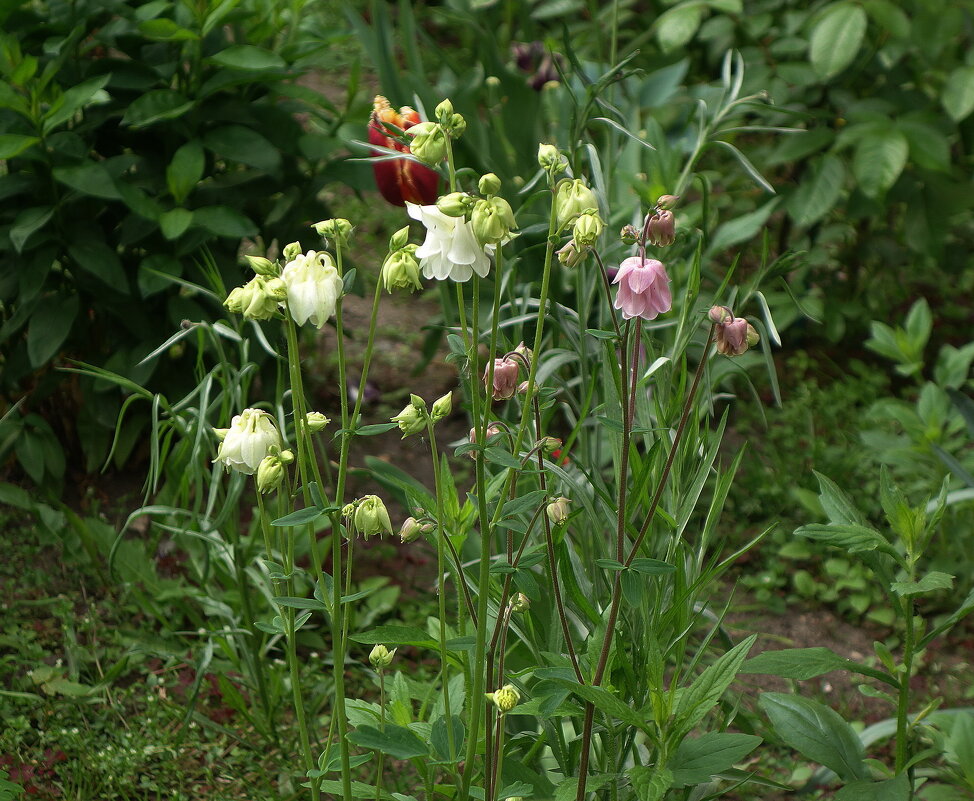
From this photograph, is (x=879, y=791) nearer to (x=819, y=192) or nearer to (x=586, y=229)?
(x=586, y=229)

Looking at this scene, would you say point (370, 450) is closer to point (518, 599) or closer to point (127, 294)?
point (127, 294)

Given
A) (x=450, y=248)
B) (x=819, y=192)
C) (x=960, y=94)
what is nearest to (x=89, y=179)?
(x=450, y=248)

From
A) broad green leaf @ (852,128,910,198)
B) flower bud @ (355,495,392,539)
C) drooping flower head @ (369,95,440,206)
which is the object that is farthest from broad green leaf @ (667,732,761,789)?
broad green leaf @ (852,128,910,198)

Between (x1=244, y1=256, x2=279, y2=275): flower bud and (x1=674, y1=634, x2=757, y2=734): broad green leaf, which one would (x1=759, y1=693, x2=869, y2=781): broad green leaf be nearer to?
(x1=674, y1=634, x2=757, y2=734): broad green leaf

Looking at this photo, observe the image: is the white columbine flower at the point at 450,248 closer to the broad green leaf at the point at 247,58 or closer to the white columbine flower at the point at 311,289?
the white columbine flower at the point at 311,289

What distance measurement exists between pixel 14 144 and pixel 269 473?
96 cm

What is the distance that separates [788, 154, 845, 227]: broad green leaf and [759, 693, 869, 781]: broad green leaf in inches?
49.5

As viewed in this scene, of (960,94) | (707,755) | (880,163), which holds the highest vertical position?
(960,94)

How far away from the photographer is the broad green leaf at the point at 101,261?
5.48ft

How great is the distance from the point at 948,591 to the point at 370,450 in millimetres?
1172

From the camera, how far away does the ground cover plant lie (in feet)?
3.08

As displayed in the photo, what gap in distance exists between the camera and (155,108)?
167cm

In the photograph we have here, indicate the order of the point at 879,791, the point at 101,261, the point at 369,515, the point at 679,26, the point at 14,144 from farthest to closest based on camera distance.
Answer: the point at 679,26
the point at 101,261
the point at 14,144
the point at 879,791
the point at 369,515

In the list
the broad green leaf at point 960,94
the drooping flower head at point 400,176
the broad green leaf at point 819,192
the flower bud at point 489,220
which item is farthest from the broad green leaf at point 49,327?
the broad green leaf at point 960,94
